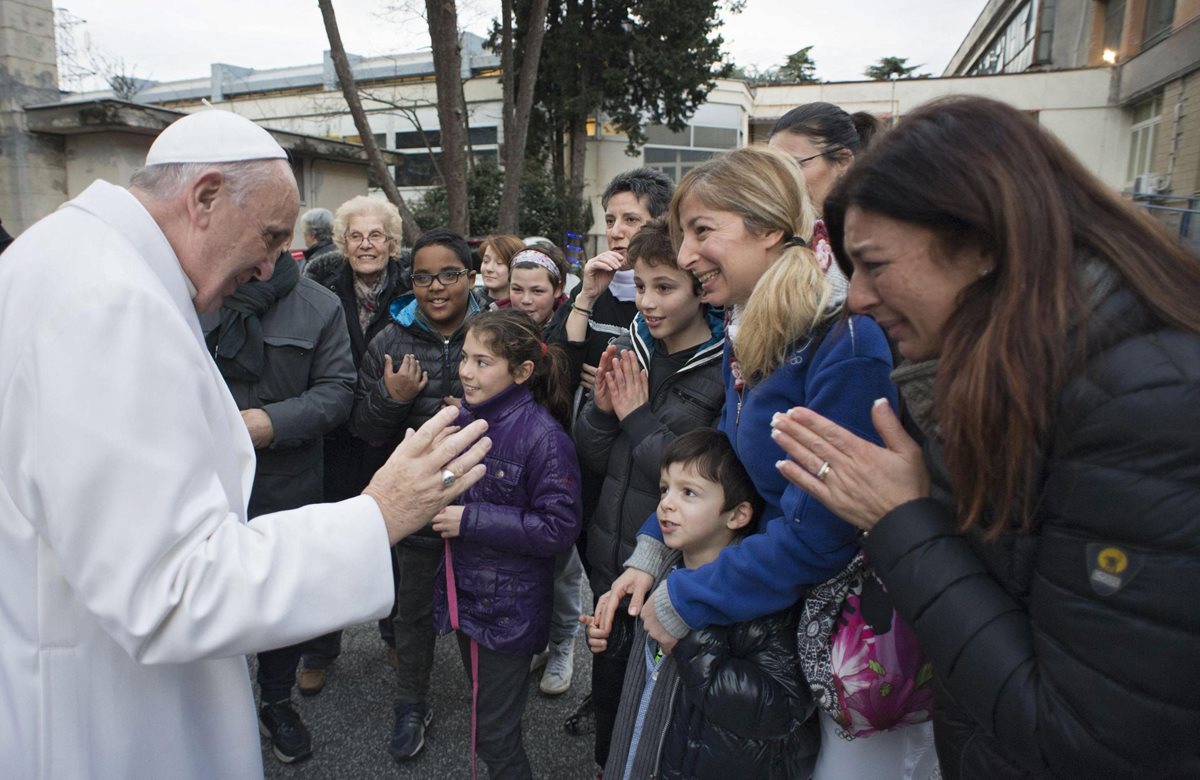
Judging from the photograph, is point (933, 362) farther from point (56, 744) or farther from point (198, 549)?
point (56, 744)

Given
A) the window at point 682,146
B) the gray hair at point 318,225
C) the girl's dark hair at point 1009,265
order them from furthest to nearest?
1. the window at point 682,146
2. the gray hair at point 318,225
3. the girl's dark hair at point 1009,265

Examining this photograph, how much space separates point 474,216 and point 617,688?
17.3m

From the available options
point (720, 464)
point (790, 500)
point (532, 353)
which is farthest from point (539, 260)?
point (790, 500)

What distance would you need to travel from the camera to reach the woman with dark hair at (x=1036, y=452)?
3.10 ft

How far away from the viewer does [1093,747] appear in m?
1.00

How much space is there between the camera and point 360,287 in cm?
406

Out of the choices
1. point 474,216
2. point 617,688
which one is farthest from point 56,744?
point 474,216

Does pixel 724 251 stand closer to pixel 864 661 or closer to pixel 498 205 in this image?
pixel 864 661

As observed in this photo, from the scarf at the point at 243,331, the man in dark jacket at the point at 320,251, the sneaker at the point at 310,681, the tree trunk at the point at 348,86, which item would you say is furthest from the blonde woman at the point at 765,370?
the tree trunk at the point at 348,86

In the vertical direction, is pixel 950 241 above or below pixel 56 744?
above

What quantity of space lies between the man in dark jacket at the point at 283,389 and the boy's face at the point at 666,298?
1499mm

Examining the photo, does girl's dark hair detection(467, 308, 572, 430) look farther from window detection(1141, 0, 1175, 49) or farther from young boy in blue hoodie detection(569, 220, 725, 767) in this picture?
window detection(1141, 0, 1175, 49)

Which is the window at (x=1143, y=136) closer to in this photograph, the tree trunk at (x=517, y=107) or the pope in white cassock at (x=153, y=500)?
the tree trunk at (x=517, y=107)

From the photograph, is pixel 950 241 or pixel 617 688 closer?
pixel 950 241
